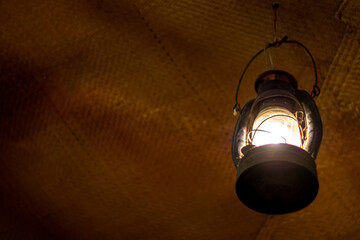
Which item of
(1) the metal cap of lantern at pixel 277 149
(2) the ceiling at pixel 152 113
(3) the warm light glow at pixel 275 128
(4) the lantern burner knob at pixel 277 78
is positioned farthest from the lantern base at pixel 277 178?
(2) the ceiling at pixel 152 113

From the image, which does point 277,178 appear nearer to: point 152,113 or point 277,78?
point 277,78

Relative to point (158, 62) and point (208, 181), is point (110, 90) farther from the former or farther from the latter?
point (208, 181)

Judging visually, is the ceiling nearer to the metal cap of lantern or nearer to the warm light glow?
the metal cap of lantern

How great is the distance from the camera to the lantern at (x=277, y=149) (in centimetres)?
113

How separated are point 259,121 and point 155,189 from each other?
1.53m

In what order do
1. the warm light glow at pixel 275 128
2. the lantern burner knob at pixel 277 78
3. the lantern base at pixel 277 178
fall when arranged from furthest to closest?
the lantern burner knob at pixel 277 78
the warm light glow at pixel 275 128
the lantern base at pixel 277 178

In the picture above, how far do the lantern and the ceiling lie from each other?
37.5 inches

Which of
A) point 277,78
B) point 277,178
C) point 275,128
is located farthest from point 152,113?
point 277,178

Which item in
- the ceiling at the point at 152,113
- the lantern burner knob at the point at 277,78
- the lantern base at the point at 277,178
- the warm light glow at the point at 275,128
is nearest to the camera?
the lantern base at the point at 277,178

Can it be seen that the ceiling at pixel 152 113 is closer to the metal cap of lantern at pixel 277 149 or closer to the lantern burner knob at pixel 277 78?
the lantern burner knob at pixel 277 78

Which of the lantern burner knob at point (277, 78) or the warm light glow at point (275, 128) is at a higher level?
the lantern burner knob at point (277, 78)

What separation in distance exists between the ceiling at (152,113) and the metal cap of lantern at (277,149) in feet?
3.12

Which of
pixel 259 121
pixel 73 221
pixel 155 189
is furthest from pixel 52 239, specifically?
pixel 259 121

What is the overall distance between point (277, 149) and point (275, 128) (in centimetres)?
19
